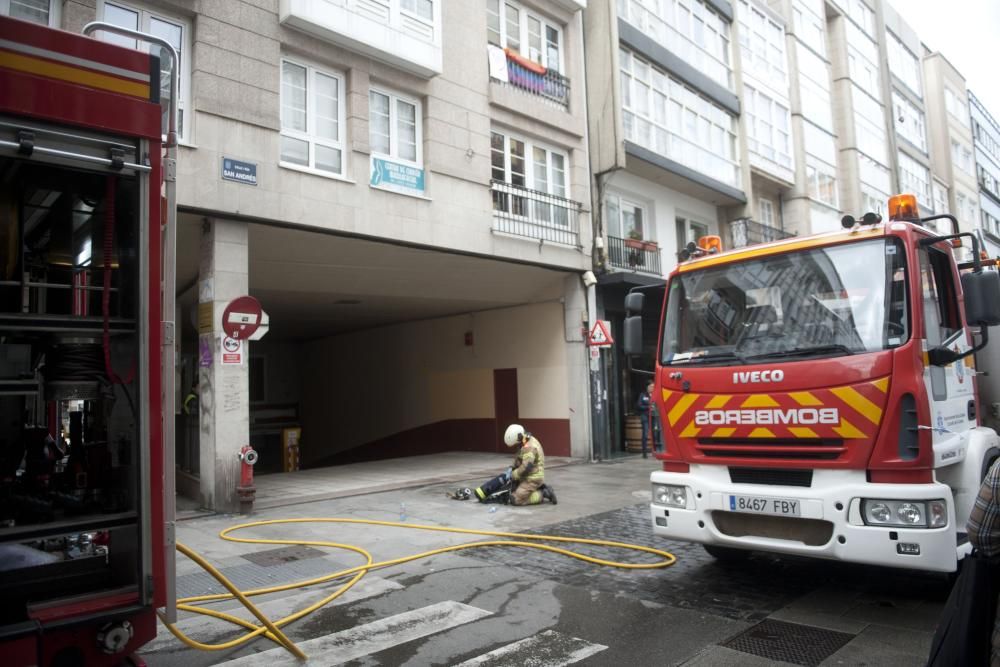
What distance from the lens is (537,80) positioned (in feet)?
50.0

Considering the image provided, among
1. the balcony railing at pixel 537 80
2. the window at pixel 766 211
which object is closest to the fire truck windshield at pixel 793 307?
the balcony railing at pixel 537 80

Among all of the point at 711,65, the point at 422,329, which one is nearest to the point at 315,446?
the point at 422,329

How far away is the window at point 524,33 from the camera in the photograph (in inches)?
573

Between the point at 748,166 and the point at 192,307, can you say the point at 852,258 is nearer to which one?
the point at 192,307

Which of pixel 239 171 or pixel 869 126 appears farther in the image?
pixel 869 126

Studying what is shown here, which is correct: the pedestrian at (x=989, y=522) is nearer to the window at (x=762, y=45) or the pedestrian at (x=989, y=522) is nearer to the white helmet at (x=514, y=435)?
the white helmet at (x=514, y=435)

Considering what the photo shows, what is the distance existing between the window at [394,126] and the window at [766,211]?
1422 cm

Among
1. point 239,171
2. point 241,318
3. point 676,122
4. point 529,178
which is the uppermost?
point 676,122

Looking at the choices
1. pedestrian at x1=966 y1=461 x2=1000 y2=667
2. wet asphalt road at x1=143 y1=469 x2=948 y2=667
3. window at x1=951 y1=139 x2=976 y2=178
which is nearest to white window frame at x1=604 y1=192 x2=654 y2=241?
wet asphalt road at x1=143 y1=469 x2=948 y2=667

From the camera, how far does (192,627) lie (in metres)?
5.00

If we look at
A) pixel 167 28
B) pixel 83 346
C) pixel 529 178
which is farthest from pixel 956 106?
pixel 83 346

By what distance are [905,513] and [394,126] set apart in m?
10.0

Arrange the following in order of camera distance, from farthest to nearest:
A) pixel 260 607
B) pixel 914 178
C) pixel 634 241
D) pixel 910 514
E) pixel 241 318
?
pixel 914 178 < pixel 634 241 < pixel 241 318 < pixel 260 607 < pixel 910 514

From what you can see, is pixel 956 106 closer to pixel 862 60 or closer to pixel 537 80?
pixel 862 60
